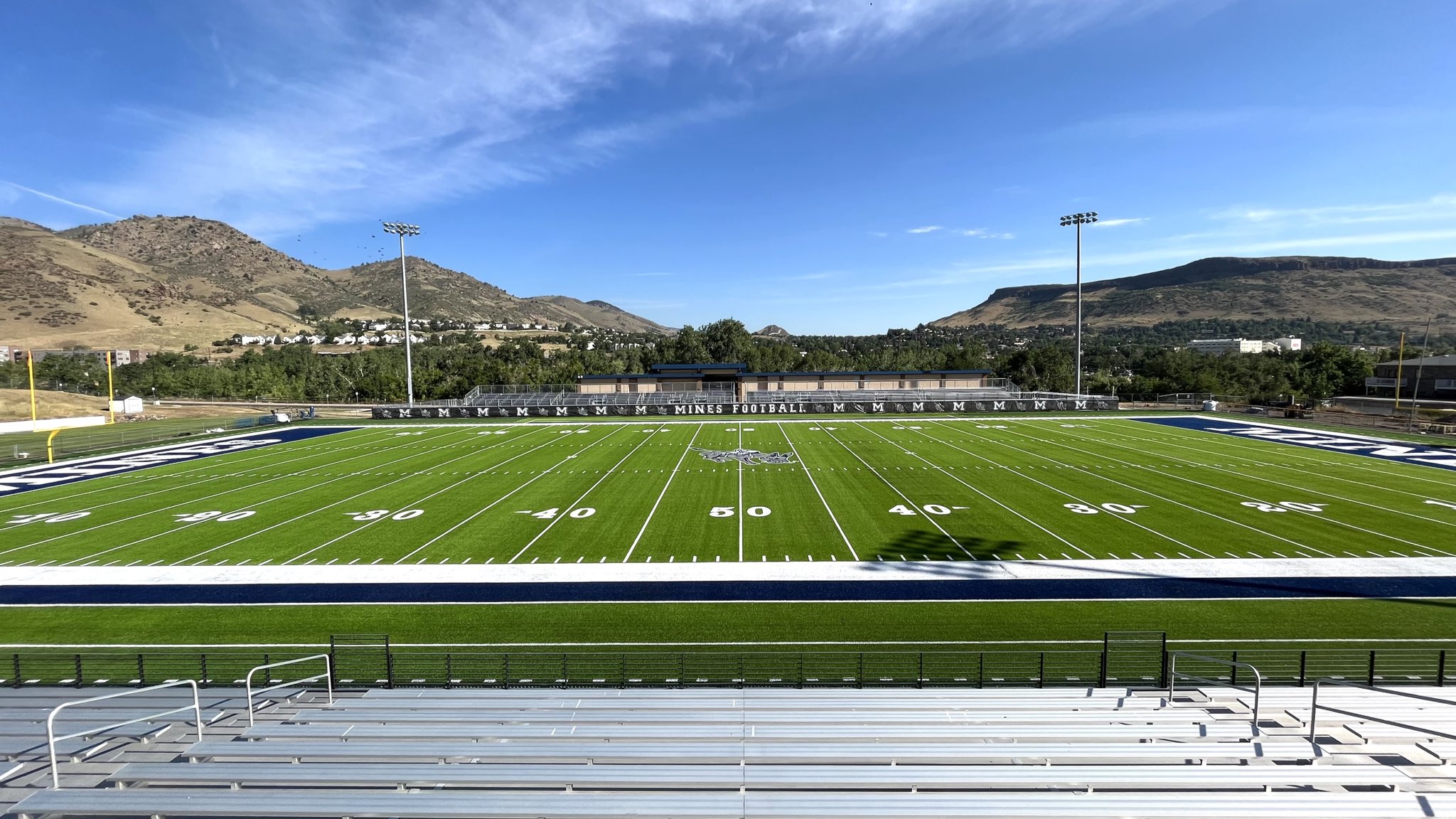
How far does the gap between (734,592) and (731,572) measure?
4.51 feet

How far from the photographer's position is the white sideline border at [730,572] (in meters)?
15.3

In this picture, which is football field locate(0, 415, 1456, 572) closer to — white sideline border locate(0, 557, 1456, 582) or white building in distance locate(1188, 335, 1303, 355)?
white sideline border locate(0, 557, 1456, 582)

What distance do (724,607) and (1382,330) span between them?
231985mm

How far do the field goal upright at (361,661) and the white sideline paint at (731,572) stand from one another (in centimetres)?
345

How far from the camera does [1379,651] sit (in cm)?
1100

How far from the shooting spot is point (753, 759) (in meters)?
5.97

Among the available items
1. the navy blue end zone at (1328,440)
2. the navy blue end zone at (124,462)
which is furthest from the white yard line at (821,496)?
the navy blue end zone at (124,462)

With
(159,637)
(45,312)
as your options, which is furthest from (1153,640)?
(45,312)

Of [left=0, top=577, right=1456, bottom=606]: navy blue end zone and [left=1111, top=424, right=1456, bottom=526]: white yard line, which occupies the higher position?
[left=1111, top=424, right=1456, bottom=526]: white yard line

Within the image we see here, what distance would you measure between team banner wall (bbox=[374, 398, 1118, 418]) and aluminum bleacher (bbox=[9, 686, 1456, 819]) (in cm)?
4951

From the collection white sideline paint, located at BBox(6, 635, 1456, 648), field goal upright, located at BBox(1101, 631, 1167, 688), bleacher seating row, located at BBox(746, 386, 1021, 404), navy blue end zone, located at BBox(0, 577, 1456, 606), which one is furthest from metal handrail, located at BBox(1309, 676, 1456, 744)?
bleacher seating row, located at BBox(746, 386, 1021, 404)

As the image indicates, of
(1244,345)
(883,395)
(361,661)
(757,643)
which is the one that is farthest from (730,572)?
(1244,345)

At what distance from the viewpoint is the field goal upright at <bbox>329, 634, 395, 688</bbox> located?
10.4 m

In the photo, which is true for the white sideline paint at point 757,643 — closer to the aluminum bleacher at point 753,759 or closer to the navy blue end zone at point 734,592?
the navy blue end zone at point 734,592
